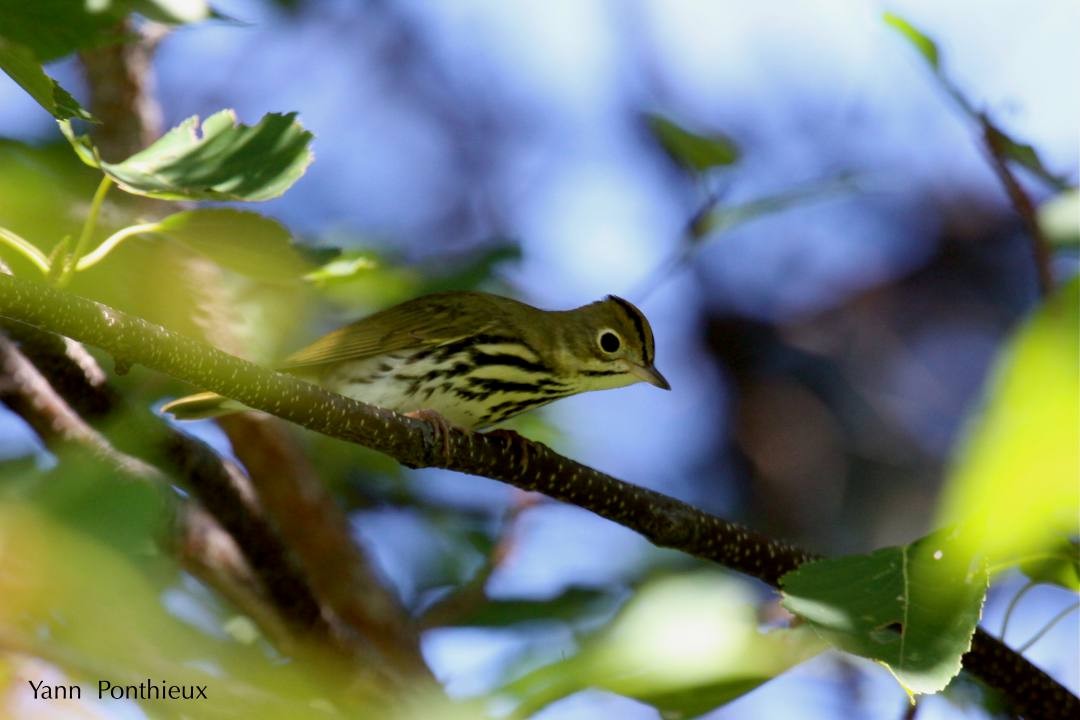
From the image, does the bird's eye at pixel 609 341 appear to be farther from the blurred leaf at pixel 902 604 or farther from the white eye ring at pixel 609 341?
the blurred leaf at pixel 902 604

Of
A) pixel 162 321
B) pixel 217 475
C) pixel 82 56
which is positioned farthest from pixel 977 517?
pixel 82 56

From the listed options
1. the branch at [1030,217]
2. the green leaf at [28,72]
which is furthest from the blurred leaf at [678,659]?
the green leaf at [28,72]

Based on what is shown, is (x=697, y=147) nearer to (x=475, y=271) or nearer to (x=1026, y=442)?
(x=475, y=271)

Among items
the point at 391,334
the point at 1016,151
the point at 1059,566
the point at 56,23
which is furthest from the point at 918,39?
the point at 391,334

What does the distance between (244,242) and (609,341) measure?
1717 millimetres

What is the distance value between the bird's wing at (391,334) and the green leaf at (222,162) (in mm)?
1513

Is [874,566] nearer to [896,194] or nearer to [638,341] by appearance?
[638,341]

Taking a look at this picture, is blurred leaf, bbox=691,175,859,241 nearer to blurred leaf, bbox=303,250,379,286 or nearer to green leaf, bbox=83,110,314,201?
blurred leaf, bbox=303,250,379,286

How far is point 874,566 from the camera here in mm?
1776

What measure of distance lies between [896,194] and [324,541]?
15.1ft

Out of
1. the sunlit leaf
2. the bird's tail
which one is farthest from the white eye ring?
the sunlit leaf

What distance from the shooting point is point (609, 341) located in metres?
3.76

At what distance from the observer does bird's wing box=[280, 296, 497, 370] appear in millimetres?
3609

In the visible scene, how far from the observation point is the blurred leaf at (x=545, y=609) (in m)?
3.03
